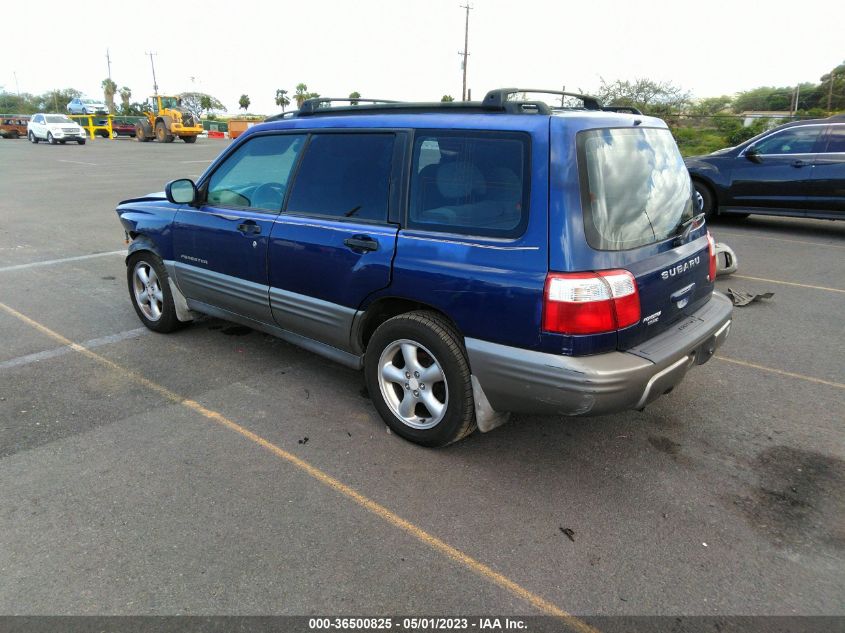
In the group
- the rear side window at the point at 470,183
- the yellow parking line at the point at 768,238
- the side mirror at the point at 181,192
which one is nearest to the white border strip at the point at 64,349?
the side mirror at the point at 181,192

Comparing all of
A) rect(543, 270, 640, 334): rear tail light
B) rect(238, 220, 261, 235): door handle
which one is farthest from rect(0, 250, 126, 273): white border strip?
rect(543, 270, 640, 334): rear tail light

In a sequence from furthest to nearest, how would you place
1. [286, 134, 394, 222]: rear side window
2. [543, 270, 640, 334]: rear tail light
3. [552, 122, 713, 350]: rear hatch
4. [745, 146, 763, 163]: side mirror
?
[745, 146, 763, 163]: side mirror
[286, 134, 394, 222]: rear side window
[552, 122, 713, 350]: rear hatch
[543, 270, 640, 334]: rear tail light

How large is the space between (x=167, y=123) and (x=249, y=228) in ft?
125

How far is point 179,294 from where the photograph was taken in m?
4.96

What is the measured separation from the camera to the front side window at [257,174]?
407 centimetres

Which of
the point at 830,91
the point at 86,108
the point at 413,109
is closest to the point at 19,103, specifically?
the point at 86,108

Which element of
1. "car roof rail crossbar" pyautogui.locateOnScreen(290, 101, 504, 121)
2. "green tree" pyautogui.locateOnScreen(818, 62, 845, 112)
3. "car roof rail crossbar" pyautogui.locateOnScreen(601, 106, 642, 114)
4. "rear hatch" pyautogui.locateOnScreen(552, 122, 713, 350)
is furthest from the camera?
"green tree" pyautogui.locateOnScreen(818, 62, 845, 112)

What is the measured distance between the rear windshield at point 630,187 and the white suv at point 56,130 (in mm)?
38714

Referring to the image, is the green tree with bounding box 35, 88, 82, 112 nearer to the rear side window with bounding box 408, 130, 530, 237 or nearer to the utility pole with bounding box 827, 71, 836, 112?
the utility pole with bounding box 827, 71, 836, 112

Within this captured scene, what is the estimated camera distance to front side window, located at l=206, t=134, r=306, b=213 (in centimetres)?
407

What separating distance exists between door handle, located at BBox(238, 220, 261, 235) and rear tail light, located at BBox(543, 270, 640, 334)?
6.96ft

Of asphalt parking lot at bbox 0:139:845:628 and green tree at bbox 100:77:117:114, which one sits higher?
green tree at bbox 100:77:117:114

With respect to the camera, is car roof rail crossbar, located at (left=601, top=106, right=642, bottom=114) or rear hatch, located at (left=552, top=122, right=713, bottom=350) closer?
rear hatch, located at (left=552, top=122, right=713, bottom=350)

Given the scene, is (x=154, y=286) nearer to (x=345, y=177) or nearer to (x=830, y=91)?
(x=345, y=177)
